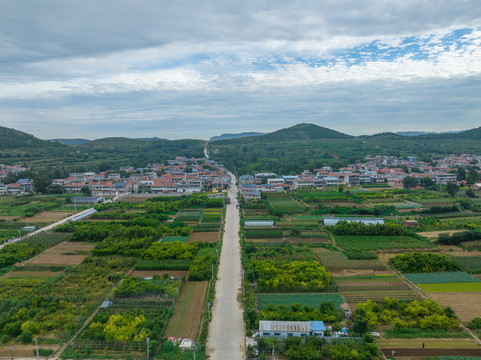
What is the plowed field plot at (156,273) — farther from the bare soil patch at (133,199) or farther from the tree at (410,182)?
the tree at (410,182)

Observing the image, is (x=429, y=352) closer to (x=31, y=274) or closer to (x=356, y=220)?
(x=356, y=220)

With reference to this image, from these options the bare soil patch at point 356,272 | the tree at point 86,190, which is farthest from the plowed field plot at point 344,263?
the tree at point 86,190

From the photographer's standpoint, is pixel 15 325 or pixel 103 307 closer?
pixel 15 325

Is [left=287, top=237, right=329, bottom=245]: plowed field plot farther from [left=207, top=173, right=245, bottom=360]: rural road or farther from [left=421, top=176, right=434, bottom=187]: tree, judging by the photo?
[left=421, top=176, right=434, bottom=187]: tree

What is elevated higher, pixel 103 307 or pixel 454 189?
pixel 454 189

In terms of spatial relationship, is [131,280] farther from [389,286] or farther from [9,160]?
[9,160]

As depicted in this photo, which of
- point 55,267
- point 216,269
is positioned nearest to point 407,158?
point 216,269
